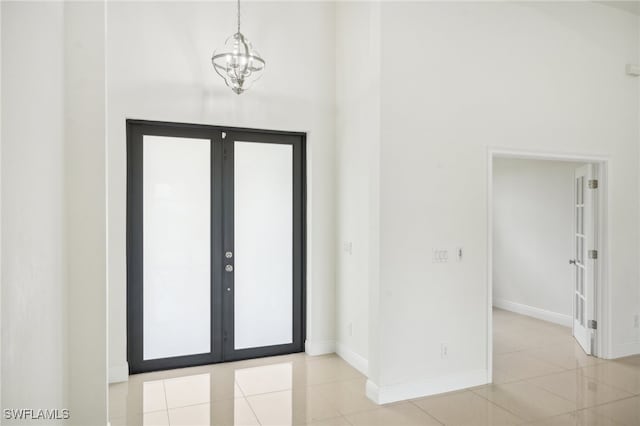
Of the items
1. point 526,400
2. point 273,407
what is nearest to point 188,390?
point 273,407

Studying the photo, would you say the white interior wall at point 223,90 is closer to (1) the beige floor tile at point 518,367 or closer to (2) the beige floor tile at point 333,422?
(2) the beige floor tile at point 333,422

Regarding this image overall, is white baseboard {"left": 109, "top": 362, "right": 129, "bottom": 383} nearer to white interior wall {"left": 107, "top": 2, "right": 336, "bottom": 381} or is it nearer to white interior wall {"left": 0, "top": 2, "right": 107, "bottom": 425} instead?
white interior wall {"left": 107, "top": 2, "right": 336, "bottom": 381}

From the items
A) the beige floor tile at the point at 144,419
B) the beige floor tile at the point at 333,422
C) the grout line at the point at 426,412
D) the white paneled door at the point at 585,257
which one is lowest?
the beige floor tile at the point at 144,419

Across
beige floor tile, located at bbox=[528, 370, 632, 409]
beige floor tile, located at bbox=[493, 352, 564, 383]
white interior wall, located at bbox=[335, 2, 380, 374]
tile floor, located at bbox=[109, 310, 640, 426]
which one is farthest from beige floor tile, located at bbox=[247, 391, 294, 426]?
beige floor tile, located at bbox=[528, 370, 632, 409]

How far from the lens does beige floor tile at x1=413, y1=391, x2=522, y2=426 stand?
10.7 ft

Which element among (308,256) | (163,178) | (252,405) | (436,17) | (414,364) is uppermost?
(436,17)

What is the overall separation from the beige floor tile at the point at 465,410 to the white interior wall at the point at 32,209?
2.67m

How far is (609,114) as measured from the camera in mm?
4746

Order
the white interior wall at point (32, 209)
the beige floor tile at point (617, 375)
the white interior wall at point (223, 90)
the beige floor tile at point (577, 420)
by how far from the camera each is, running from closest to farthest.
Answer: the white interior wall at point (32, 209), the beige floor tile at point (577, 420), the beige floor tile at point (617, 375), the white interior wall at point (223, 90)

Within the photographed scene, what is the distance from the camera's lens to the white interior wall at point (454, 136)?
3686 mm

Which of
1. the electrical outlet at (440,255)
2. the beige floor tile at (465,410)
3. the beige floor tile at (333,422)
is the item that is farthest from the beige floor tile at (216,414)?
the electrical outlet at (440,255)

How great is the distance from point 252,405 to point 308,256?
1.84 metres

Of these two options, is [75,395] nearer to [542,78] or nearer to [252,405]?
[252,405]

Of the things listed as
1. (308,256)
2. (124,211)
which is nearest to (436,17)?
(308,256)
